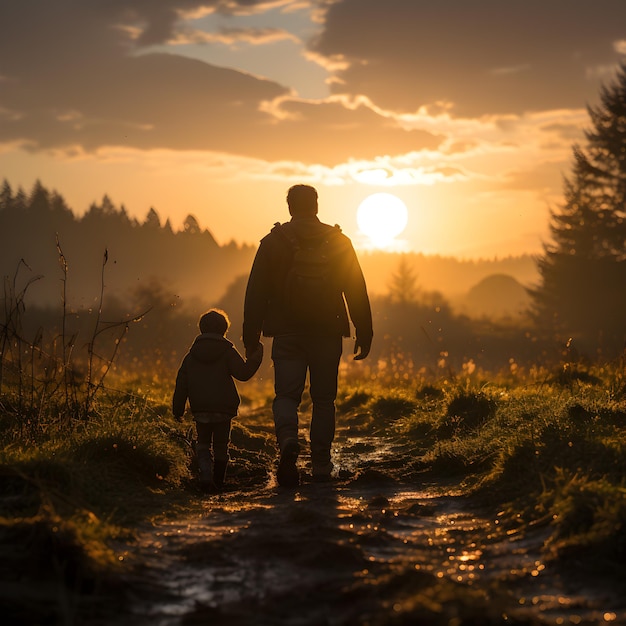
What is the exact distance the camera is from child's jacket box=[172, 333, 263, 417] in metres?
6.86

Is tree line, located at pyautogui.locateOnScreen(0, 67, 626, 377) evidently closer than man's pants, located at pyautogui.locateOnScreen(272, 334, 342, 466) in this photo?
No

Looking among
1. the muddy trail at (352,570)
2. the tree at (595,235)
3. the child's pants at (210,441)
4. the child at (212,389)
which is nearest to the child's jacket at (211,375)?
the child at (212,389)

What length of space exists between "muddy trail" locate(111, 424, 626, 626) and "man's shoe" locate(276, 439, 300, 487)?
672 mm

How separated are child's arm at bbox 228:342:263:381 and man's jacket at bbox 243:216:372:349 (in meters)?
0.13

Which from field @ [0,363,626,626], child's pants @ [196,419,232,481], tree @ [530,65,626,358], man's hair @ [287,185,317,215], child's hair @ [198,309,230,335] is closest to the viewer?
field @ [0,363,626,626]

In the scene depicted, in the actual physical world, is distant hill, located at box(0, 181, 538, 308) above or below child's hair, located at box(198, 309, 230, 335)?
above

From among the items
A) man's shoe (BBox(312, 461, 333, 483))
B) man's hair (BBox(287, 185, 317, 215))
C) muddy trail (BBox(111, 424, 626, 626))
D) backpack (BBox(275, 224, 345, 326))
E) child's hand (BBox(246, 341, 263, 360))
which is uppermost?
man's hair (BBox(287, 185, 317, 215))

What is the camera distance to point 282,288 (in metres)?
6.96

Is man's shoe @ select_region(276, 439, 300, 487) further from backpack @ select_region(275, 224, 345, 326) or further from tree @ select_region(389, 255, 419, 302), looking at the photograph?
tree @ select_region(389, 255, 419, 302)

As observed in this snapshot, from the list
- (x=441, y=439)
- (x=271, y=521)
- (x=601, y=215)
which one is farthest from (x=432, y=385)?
(x=601, y=215)

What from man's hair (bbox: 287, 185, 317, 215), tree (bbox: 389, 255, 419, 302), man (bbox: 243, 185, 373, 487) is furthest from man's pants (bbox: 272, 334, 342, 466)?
tree (bbox: 389, 255, 419, 302)

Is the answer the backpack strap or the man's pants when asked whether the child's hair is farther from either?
the backpack strap

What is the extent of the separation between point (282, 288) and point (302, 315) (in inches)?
12.1

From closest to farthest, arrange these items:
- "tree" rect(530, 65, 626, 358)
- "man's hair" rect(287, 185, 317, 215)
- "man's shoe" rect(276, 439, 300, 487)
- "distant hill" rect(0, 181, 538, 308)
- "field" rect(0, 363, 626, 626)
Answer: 1. "field" rect(0, 363, 626, 626)
2. "man's shoe" rect(276, 439, 300, 487)
3. "man's hair" rect(287, 185, 317, 215)
4. "tree" rect(530, 65, 626, 358)
5. "distant hill" rect(0, 181, 538, 308)
